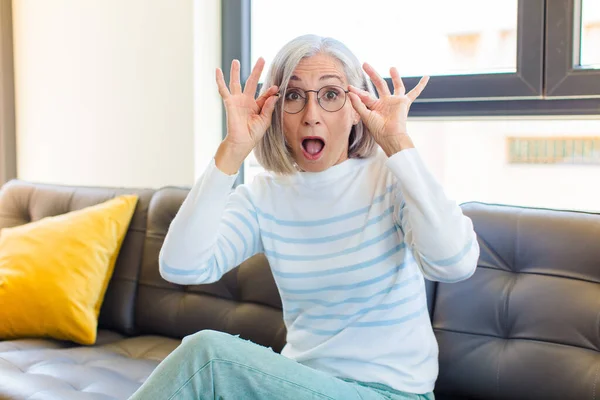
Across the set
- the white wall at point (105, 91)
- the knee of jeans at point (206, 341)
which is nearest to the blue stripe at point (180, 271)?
the knee of jeans at point (206, 341)

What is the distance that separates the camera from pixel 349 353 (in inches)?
54.1

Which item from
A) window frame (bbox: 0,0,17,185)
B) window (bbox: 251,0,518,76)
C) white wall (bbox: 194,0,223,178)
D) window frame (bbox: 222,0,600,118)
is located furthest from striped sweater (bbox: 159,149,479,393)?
window frame (bbox: 0,0,17,185)

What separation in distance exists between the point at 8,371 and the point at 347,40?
1532mm

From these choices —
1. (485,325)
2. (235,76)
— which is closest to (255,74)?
(235,76)

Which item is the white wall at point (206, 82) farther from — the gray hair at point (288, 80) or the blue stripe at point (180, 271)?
the blue stripe at point (180, 271)

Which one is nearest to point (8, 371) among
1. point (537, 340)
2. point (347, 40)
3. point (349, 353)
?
point (349, 353)

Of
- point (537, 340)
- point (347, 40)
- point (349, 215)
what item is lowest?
point (537, 340)

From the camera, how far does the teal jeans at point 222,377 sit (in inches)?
45.5

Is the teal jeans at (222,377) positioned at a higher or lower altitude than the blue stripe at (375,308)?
lower

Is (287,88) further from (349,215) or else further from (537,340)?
(537,340)

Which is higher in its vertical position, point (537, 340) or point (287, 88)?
point (287, 88)

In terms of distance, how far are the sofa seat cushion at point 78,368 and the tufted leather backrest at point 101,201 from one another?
0.11m

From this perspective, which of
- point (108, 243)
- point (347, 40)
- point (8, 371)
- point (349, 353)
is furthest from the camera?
point (347, 40)

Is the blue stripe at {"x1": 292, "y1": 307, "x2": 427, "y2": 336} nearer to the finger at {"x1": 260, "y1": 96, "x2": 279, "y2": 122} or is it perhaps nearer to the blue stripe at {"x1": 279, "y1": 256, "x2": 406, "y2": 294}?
the blue stripe at {"x1": 279, "y1": 256, "x2": 406, "y2": 294}
